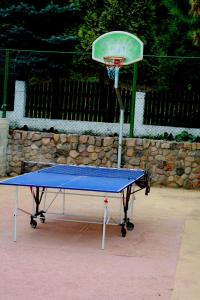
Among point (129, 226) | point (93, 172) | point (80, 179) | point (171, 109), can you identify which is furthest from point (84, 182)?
point (171, 109)

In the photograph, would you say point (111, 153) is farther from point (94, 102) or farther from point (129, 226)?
point (129, 226)

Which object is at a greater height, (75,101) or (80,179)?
(75,101)

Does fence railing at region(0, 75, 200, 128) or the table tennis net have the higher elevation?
fence railing at region(0, 75, 200, 128)

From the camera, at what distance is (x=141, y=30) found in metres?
18.7

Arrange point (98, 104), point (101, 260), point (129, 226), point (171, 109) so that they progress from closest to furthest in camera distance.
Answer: point (101, 260) → point (129, 226) → point (171, 109) → point (98, 104)

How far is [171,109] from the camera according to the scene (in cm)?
1296

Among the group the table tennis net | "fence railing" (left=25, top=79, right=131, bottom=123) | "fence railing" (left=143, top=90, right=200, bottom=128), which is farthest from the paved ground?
"fence railing" (left=25, top=79, right=131, bottom=123)

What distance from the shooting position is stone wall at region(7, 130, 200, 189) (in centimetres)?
1207

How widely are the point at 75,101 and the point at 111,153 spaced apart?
1906 millimetres

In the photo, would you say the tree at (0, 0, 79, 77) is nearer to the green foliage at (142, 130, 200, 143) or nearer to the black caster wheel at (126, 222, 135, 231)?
the green foliage at (142, 130, 200, 143)

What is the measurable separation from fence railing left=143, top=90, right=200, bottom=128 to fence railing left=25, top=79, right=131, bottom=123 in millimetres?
566

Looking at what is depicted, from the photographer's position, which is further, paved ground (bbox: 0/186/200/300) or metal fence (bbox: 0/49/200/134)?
metal fence (bbox: 0/49/200/134)

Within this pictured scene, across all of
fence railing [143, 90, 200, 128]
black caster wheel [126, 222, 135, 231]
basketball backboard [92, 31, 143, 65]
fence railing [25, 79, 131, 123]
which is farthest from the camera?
fence railing [25, 79, 131, 123]

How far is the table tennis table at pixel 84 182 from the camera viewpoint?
6105 mm
